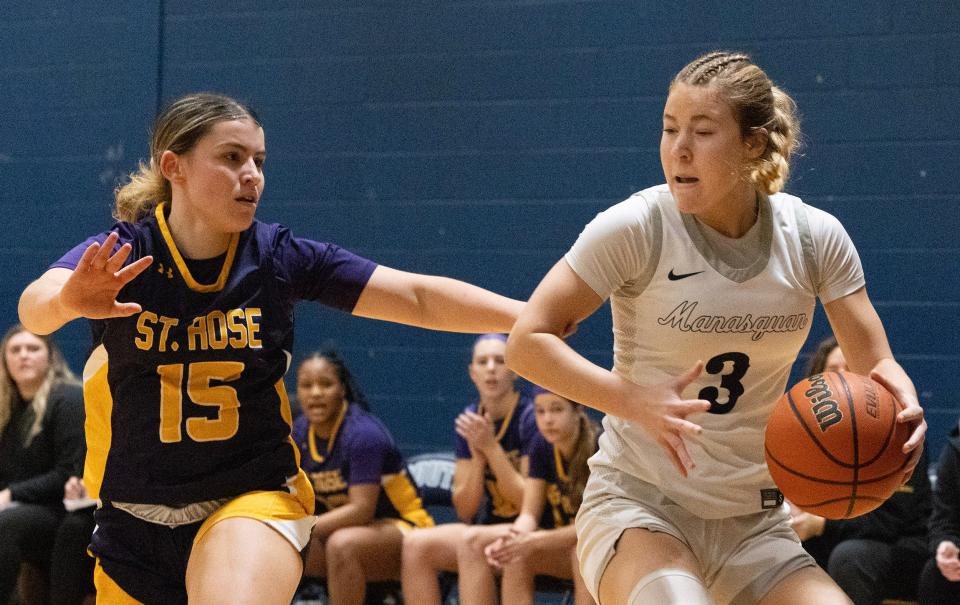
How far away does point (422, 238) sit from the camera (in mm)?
6875

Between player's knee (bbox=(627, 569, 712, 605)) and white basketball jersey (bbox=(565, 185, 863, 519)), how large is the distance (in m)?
0.26

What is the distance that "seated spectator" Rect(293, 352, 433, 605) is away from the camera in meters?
5.55

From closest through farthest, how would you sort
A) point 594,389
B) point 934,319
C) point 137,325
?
point 594,389
point 137,325
point 934,319

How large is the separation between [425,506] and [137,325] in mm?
3736

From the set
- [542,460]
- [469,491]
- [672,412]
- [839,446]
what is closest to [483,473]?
[469,491]

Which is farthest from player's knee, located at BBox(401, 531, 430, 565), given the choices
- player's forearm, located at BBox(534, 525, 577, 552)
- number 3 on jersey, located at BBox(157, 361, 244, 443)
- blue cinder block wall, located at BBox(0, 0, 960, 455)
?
number 3 on jersey, located at BBox(157, 361, 244, 443)

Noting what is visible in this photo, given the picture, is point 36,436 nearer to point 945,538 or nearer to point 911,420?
point 945,538

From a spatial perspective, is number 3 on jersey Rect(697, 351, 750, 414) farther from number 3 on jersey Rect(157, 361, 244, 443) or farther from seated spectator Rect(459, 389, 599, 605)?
seated spectator Rect(459, 389, 599, 605)

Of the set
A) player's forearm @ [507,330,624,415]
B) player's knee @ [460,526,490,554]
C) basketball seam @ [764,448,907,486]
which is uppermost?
player's forearm @ [507,330,624,415]

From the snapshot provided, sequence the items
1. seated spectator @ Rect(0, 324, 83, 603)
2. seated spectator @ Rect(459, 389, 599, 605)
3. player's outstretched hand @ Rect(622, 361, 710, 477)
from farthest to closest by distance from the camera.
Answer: seated spectator @ Rect(0, 324, 83, 603)
seated spectator @ Rect(459, 389, 599, 605)
player's outstretched hand @ Rect(622, 361, 710, 477)

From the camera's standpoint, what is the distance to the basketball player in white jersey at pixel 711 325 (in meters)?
2.69

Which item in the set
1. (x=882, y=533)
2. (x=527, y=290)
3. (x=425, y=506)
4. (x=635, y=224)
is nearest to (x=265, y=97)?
(x=527, y=290)

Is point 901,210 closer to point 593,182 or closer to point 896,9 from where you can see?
point 896,9

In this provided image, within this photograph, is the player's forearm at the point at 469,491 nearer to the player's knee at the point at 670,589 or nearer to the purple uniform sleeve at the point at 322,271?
the purple uniform sleeve at the point at 322,271
